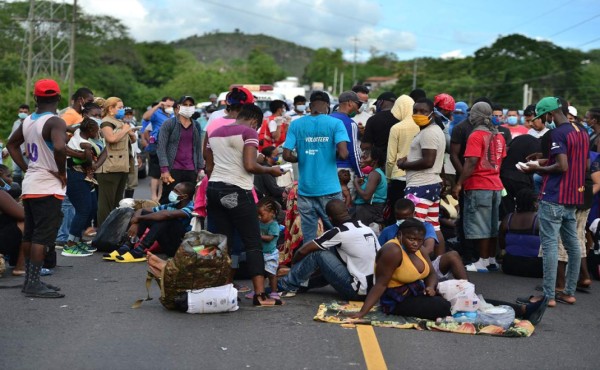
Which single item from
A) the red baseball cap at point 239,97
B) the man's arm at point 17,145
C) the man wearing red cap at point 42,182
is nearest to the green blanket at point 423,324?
the red baseball cap at point 239,97

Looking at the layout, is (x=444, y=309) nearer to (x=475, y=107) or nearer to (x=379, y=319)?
(x=379, y=319)

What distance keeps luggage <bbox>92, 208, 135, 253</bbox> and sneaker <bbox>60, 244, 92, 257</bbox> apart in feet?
0.68

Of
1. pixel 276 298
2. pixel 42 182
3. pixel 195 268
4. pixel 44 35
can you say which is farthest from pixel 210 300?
pixel 44 35

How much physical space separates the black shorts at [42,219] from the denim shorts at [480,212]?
16.2 ft

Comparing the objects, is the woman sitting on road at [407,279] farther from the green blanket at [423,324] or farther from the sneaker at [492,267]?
the sneaker at [492,267]

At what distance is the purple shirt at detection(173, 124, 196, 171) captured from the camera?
42.5 ft

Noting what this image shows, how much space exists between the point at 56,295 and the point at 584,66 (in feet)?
283

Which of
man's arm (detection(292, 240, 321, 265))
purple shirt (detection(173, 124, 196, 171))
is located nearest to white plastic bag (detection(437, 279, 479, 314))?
man's arm (detection(292, 240, 321, 265))

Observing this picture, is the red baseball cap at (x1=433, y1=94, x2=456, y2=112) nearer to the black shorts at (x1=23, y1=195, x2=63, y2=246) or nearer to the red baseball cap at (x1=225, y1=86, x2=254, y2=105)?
the red baseball cap at (x1=225, y1=86, x2=254, y2=105)

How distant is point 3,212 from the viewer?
10203 millimetres

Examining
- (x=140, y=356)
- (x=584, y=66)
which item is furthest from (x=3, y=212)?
(x=584, y=66)

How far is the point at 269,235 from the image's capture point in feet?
31.9

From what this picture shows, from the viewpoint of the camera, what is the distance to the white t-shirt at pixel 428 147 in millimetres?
10062

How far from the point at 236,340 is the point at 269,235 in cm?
243
